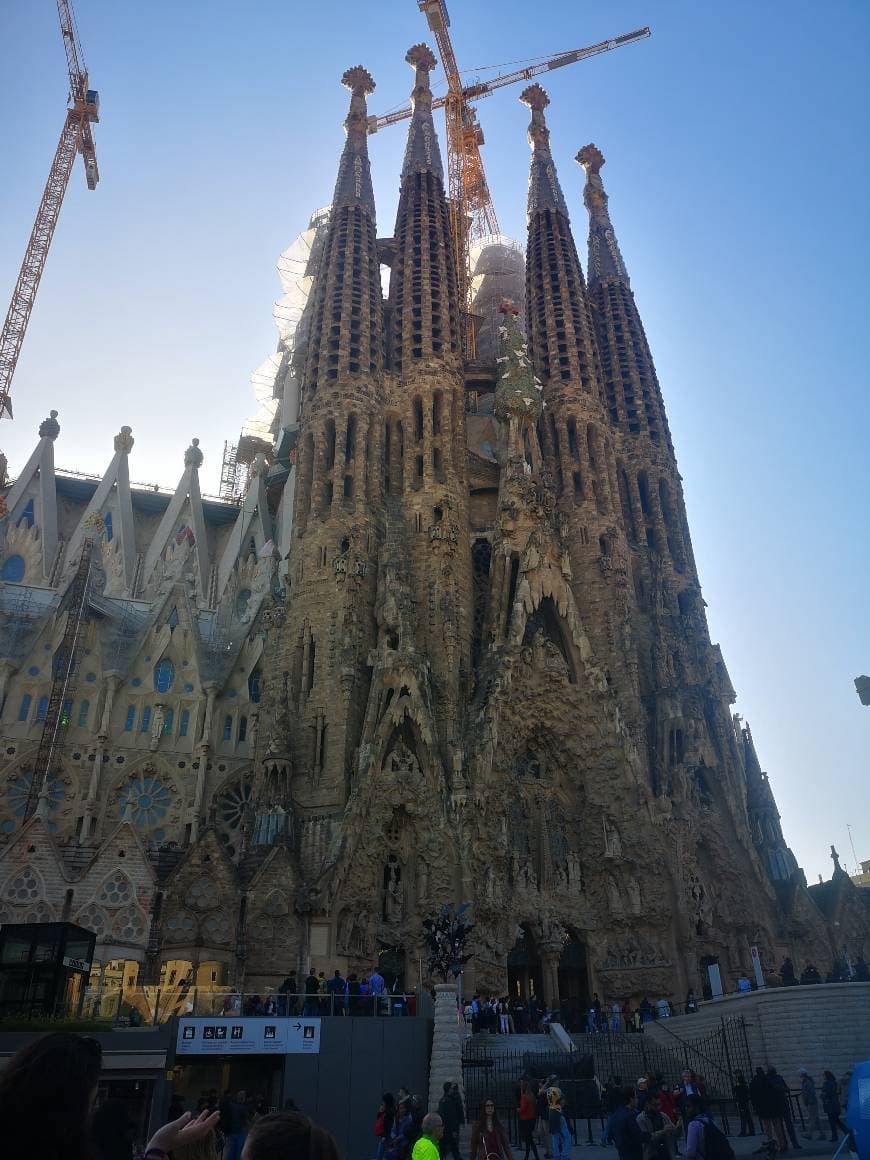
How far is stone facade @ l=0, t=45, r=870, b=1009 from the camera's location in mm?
24438

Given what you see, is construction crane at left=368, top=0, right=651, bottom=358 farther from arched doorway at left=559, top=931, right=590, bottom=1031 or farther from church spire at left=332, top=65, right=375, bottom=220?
arched doorway at left=559, top=931, right=590, bottom=1031

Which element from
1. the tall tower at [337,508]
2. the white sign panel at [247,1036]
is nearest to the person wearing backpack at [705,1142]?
the white sign panel at [247,1036]

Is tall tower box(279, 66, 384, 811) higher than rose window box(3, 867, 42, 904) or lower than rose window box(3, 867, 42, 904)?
higher

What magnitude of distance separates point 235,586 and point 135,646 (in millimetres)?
7662

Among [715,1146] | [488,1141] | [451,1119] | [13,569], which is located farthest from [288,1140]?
[13,569]

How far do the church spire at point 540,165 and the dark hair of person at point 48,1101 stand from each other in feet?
155

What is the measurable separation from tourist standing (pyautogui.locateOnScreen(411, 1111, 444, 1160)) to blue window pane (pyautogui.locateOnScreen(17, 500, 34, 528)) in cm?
3724

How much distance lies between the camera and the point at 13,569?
124 feet

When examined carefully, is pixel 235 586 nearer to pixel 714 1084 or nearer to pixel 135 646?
pixel 135 646

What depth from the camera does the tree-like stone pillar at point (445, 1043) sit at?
51.9 ft

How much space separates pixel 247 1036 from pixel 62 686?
1781cm

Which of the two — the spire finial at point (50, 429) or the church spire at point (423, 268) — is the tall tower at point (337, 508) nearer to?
the church spire at point (423, 268)

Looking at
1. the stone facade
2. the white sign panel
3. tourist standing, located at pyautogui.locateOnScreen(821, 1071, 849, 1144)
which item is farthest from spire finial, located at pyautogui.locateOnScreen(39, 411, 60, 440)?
tourist standing, located at pyautogui.locateOnScreen(821, 1071, 849, 1144)

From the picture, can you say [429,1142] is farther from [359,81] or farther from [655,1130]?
[359,81]
